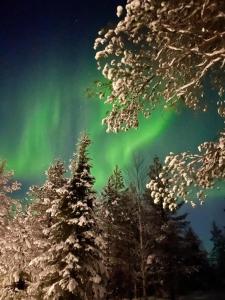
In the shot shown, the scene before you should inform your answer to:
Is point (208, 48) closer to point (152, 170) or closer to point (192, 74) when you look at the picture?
point (192, 74)

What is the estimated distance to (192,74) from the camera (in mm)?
8953

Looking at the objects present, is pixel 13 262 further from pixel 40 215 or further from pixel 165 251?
pixel 165 251

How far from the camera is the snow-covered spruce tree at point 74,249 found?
71.7ft

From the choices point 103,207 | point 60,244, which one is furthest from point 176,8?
point 103,207

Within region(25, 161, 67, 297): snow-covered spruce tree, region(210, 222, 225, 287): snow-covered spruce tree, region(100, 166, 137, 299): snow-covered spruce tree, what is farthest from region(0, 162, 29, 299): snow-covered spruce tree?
region(210, 222, 225, 287): snow-covered spruce tree

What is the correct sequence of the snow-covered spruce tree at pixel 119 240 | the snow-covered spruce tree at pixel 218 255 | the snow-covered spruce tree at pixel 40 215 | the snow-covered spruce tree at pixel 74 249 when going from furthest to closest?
the snow-covered spruce tree at pixel 218 255, the snow-covered spruce tree at pixel 119 240, the snow-covered spruce tree at pixel 40 215, the snow-covered spruce tree at pixel 74 249

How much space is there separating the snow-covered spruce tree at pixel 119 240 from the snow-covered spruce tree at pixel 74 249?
10.6 metres

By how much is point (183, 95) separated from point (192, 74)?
630mm

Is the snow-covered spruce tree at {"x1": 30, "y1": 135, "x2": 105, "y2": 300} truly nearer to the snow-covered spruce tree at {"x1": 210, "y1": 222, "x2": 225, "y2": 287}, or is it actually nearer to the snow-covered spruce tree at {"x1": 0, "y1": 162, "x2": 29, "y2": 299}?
the snow-covered spruce tree at {"x1": 0, "y1": 162, "x2": 29, "y2": 299}

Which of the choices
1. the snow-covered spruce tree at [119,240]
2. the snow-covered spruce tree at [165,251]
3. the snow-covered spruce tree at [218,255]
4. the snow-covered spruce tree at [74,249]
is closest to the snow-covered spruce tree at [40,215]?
the snow-covered spruce tree at [74,249]

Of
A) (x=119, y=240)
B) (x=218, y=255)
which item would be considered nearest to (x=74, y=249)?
(x=119, y=240)

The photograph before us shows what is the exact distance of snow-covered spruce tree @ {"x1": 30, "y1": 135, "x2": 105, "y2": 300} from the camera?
2186 cm

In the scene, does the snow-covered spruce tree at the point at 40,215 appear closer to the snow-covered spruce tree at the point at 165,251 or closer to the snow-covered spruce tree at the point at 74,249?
the snow-covered spruce tree at the point at 74,249

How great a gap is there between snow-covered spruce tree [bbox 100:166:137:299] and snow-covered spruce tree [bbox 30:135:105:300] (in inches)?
418
